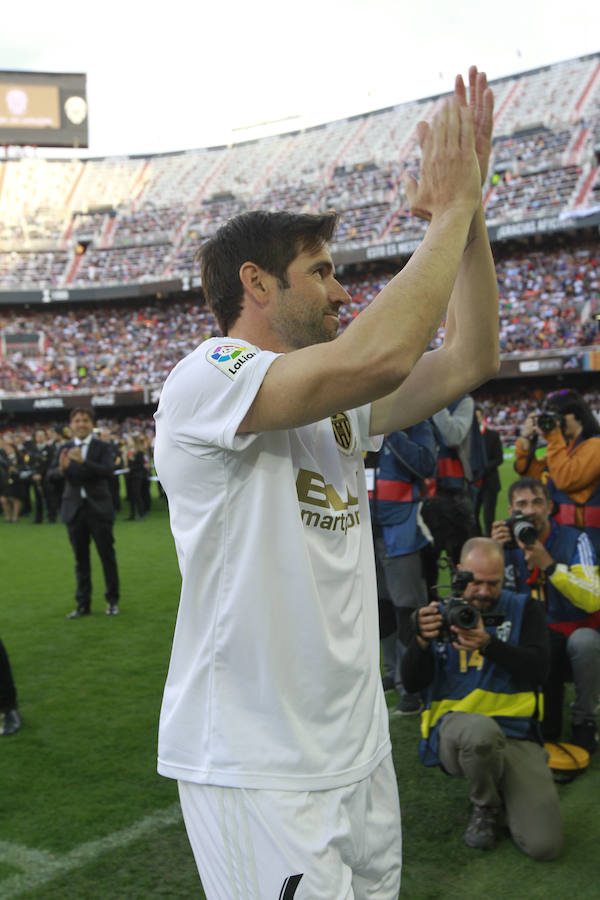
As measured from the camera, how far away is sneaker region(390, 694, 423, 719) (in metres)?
5.05

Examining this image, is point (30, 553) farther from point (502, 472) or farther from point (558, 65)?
point (558, 65)

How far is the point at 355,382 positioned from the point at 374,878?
103cm

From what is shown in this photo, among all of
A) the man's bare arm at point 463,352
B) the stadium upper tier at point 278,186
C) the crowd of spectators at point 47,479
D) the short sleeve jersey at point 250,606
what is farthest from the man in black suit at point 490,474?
the stadium upper tier at point 278,186

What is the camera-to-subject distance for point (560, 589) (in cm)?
455

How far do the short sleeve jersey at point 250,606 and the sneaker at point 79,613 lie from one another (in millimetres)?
6892

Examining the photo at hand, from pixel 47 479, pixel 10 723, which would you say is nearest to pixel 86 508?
pixel 10 723

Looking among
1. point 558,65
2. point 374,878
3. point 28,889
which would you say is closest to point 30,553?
point 28,889

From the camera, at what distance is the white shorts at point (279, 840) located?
1.48 meters

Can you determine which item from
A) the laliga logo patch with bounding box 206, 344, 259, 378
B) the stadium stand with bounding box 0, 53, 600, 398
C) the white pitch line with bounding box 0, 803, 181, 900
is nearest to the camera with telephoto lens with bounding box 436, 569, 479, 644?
the white pitch line with bounding box 0, 803, 181, 900

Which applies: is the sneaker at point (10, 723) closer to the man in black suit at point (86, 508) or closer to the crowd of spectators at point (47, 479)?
the man in black suit at point (86, 508)

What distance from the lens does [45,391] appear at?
41.7 m

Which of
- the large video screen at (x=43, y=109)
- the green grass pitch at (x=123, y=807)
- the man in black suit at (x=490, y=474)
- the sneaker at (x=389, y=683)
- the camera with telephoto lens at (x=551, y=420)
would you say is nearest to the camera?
the green grass pitch at (x=123, y=807)

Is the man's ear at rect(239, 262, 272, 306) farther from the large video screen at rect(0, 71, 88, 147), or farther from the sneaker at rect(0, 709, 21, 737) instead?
the large video screen at rect(0, 71, 88, 147)

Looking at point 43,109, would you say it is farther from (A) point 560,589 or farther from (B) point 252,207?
(A) point 560,589
